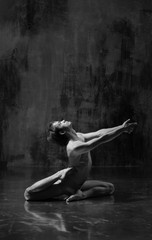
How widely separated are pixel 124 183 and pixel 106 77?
451 cm

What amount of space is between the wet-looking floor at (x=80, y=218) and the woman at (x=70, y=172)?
0.15m

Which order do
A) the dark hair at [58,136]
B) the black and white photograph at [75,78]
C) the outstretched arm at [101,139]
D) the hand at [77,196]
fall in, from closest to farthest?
the outstretched arm at [101,139], the hand at [77,196], the dark hair at [58,136], the black and white photograph at [75,78]

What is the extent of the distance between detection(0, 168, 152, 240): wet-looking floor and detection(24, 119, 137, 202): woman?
0.15 metres

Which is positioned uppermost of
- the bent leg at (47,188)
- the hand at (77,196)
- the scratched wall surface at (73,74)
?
the scratched wall surface at (73,74)

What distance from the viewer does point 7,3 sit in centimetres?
1060

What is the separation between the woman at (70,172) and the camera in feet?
15.7

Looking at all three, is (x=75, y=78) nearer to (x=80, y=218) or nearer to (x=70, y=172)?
(x=70, y=172)

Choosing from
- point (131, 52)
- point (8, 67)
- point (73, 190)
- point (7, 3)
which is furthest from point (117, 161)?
point (73, 190)

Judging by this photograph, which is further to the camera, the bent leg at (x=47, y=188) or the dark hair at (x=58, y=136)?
the dark hair at (x=58, y=136)

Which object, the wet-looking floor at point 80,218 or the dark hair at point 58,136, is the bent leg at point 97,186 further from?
the dark hair at point 58,136

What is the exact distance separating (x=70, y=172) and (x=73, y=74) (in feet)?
19.3

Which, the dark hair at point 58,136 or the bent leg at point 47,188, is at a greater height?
the dark hair at point 58,136

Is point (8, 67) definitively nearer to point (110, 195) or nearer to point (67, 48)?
point (67, 48)

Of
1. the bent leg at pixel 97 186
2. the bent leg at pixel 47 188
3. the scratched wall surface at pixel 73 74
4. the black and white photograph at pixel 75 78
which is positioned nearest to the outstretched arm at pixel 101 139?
the bent leg at pixel 47 188
